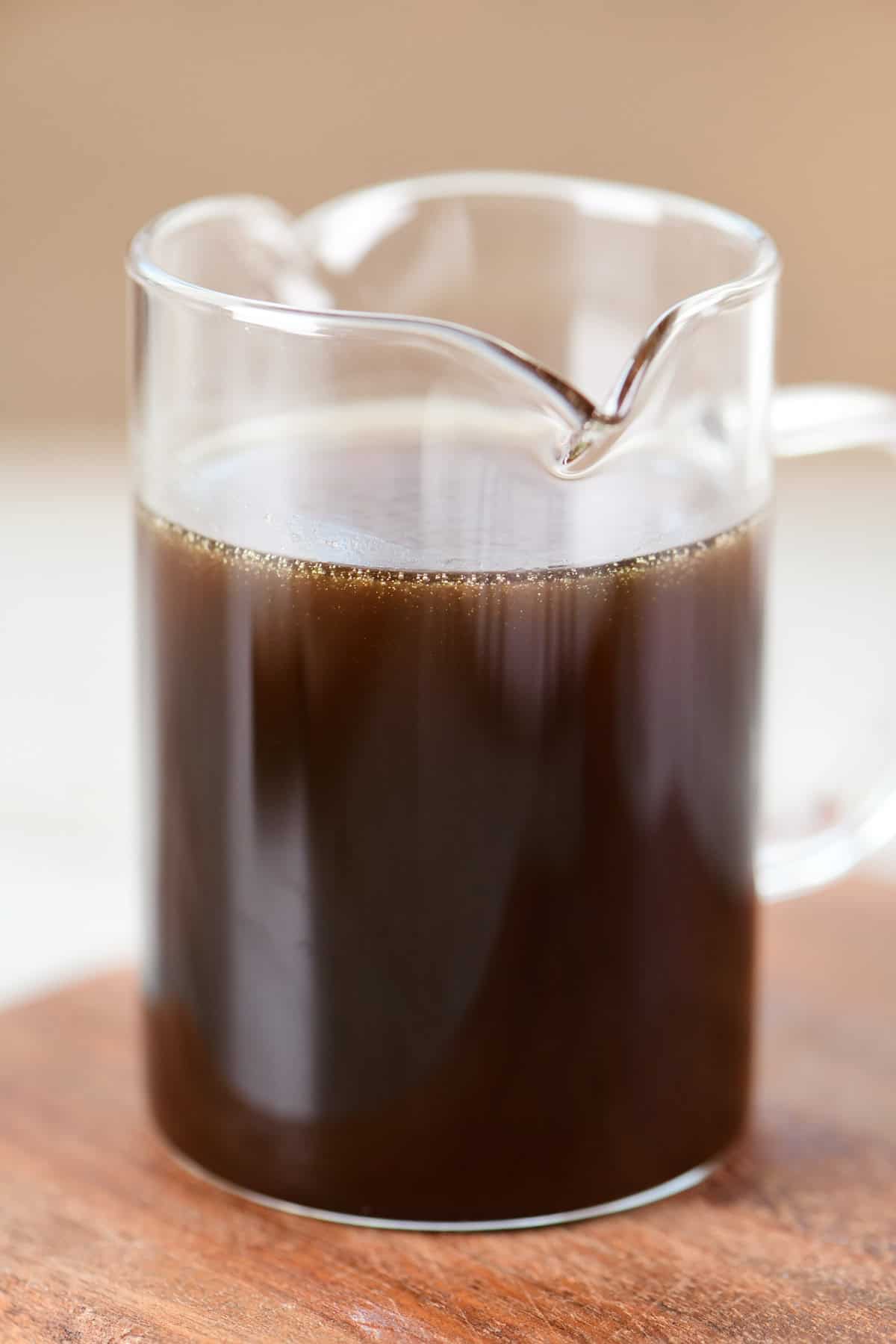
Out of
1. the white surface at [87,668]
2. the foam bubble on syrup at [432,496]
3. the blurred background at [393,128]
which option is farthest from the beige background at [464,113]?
the foam bubble on syrup at [432,496]

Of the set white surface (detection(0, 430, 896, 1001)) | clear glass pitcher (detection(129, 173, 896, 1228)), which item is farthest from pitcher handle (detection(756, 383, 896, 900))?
white surface (detection(0, 430, 896, 1001))

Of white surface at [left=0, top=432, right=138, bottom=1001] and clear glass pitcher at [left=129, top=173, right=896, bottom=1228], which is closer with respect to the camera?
clear glass pitcher at [left=129, top=173, right=896, bottom=1228]

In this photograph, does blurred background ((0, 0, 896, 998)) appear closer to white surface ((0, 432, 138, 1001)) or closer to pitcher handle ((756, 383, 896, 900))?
white surface ((0, 432, 138, 1001))


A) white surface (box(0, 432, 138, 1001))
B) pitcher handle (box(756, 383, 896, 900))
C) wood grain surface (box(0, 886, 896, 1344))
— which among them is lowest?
white surface (box(0, 432, 138, 1001))

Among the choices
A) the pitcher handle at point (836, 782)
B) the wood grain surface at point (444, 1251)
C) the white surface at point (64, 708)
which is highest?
the pitcher handle at point (836, 782)

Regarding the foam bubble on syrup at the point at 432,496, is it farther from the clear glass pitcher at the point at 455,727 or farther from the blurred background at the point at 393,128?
the blurred background at the point at 393,128

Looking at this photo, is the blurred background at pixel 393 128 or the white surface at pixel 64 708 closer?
the white surface at pixel 64 708
